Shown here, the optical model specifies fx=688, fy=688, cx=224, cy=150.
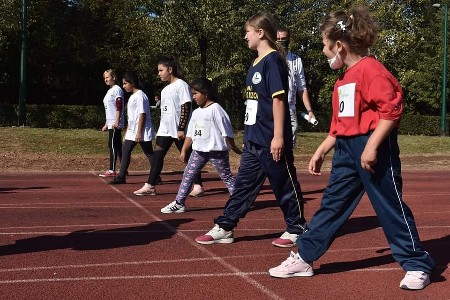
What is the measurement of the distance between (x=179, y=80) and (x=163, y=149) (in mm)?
999

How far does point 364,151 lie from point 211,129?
3.85 m

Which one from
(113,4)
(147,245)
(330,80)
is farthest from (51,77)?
(147,245)

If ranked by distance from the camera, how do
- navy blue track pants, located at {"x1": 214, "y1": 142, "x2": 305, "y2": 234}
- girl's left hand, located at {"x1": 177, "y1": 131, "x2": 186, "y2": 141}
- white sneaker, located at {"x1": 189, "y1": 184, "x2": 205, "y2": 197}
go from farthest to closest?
white sneaker, located at {"x1": 189, "y1": 184, "x2": 205, "y2": 197} → girl's left hand, located at {"x1": 177, "y1": 131, "x2": 186, "y2": 141} → navy blue track pants, located at {"x1": 214, "y1": 142, "x2": 305, "y2": 234}

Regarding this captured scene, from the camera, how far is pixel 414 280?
4664 mm

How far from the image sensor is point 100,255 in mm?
5836

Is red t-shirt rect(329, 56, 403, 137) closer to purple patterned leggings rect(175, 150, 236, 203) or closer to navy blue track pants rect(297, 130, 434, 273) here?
navy blue track pants rect(297, 130, 434, 273)

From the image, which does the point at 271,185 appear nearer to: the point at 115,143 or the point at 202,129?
the point at 202,129

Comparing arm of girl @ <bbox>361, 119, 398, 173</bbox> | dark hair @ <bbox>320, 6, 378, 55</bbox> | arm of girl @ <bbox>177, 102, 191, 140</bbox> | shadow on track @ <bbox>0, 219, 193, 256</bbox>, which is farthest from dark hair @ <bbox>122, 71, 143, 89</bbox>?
arm of girl @ <bbox>361, 119, 398, 173</bbox>

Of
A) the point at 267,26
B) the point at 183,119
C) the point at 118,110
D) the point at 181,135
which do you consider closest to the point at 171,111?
the point at 183,119

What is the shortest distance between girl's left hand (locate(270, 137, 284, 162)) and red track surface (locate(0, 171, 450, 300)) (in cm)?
86

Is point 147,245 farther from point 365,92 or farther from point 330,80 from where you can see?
point 330,80

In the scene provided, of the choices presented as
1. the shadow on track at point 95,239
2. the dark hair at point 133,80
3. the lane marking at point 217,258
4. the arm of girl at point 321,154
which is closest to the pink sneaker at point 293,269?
the lane marking at point 217,258

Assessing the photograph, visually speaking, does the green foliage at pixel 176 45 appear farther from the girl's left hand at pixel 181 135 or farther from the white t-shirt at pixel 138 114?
the girl's left hand at pixel 181 135

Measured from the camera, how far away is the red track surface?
15.5ft
